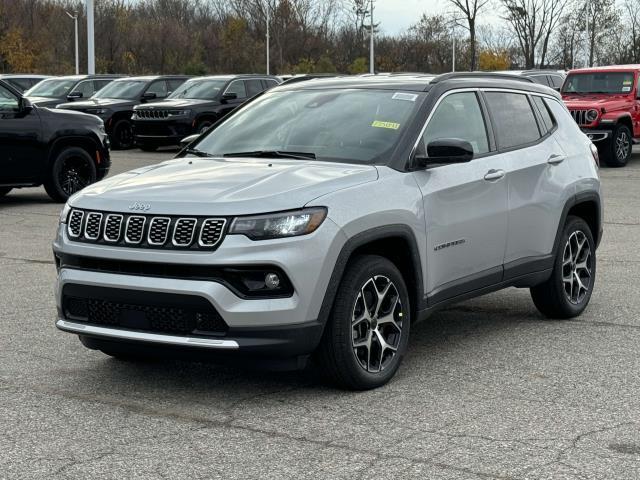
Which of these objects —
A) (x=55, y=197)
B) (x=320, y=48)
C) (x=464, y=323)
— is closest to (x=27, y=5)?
(x=320, y=48)

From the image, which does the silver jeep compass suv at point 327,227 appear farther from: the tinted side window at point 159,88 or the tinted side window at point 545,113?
the tinted side window at point 159,88

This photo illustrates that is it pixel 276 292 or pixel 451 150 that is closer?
pixel 276 292

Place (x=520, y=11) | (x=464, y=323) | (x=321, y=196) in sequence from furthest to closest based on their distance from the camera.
Result: (x=520, y=11)
(x=464, y=323)
(x=321, y=196)

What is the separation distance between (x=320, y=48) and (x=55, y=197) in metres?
63.8

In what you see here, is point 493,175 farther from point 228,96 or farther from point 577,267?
point 228,96

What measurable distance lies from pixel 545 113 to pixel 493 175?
1171 mm

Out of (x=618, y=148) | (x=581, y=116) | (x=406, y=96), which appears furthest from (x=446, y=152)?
(x=618, y=148)

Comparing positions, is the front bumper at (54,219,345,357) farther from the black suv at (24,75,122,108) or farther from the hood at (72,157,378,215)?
the black suv at (24,75,122,108)

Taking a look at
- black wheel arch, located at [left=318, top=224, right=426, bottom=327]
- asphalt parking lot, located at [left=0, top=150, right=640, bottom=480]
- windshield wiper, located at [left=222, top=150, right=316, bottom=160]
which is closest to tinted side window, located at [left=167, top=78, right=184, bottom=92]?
asphalt parking lot, located at [left=0, top=150, right=640, bottom=480]

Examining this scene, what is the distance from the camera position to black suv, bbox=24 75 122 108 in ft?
91.8

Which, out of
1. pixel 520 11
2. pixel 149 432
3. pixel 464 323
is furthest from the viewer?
pixel 520 11

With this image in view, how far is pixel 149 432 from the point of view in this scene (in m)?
5.10

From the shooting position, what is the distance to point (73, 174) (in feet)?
51.6

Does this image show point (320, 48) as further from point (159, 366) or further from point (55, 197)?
point (159, 366)
